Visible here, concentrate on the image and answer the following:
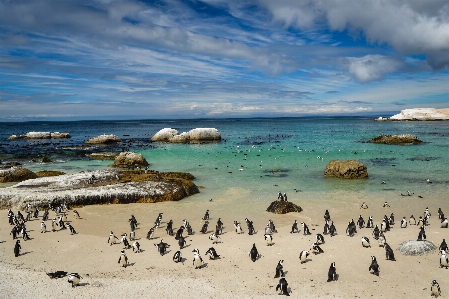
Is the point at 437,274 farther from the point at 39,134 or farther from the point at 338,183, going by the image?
the point at 39,134

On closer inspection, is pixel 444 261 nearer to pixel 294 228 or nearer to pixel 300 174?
pixel 294 228

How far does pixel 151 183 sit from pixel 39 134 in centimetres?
6907

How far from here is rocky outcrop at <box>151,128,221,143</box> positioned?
62.6 metres

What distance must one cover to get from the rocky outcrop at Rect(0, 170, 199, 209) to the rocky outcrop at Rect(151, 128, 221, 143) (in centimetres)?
3822

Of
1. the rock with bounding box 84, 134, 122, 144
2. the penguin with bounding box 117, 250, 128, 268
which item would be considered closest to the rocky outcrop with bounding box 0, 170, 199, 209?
the penguin with bounding box 117, 250, 128, 268

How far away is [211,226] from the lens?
1664 cm

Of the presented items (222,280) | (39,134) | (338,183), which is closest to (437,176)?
(338,183)

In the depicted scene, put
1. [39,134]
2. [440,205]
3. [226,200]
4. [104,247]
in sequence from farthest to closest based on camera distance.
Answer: [39,134] → [226,200] → [440,205] → [104,247]

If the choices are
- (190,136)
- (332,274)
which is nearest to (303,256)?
(332,274)

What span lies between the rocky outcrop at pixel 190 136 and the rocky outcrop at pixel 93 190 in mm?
38215

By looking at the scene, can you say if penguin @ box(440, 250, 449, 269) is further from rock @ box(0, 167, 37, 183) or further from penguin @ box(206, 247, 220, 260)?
rock @ box(0, 167, 37, 183)

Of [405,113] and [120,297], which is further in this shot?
[405,113]

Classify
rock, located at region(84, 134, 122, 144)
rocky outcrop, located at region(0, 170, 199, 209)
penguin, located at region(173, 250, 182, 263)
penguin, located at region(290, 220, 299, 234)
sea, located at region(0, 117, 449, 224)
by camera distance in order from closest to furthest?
penguin, located at region(173, 250, 182, 263) < penguin, located at region(290, 220, 299, 234) < rocky outcrop, located at region(0, 170, 199, 209) < sea, located at region(0, 117, 449, 224) < rock, located at region(84, 134, 122, 144)

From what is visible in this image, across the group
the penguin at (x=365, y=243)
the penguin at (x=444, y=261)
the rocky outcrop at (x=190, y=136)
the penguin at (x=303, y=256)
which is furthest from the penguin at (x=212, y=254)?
the rocky outcrop at (x=190, y=136)
